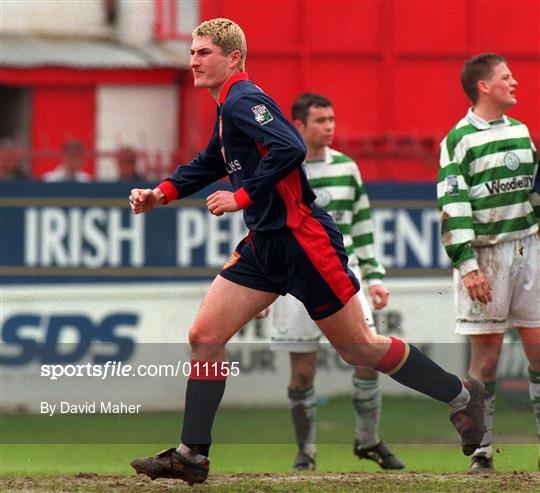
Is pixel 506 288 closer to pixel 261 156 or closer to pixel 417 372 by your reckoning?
pixel 417 372

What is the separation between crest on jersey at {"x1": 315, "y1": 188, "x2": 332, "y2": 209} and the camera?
865 cm

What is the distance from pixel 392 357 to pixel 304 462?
Result: 168cm

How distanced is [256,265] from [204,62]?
93 cm

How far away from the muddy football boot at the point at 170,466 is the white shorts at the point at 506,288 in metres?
1.78

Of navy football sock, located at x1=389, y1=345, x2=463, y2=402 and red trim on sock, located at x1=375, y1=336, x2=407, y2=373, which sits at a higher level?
red trim on sock, located at x1=375, y1=336, x2=407, y2=373

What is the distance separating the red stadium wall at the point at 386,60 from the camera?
13.5 m

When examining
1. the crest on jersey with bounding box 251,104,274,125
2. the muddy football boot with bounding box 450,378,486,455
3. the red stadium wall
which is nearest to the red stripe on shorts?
the crest on jersey with bounding box 251,104,274,125

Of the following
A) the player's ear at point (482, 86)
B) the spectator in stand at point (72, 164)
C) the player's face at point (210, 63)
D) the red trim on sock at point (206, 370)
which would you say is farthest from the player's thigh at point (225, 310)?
the spectator in stand at point (72, 164)

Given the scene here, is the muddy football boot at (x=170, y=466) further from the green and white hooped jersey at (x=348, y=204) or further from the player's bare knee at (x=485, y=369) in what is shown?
the green and white hooped jersey at (x=348, y=204)

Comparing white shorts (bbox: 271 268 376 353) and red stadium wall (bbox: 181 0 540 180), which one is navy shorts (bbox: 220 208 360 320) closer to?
white shorts (bbox: 271 268 376 353)

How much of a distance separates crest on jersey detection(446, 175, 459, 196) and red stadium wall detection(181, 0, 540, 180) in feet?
18.1

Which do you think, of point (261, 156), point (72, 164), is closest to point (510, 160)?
point (261, 156)

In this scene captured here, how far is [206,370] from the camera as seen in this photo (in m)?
6.93

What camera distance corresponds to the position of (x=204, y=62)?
6879 millimetres
